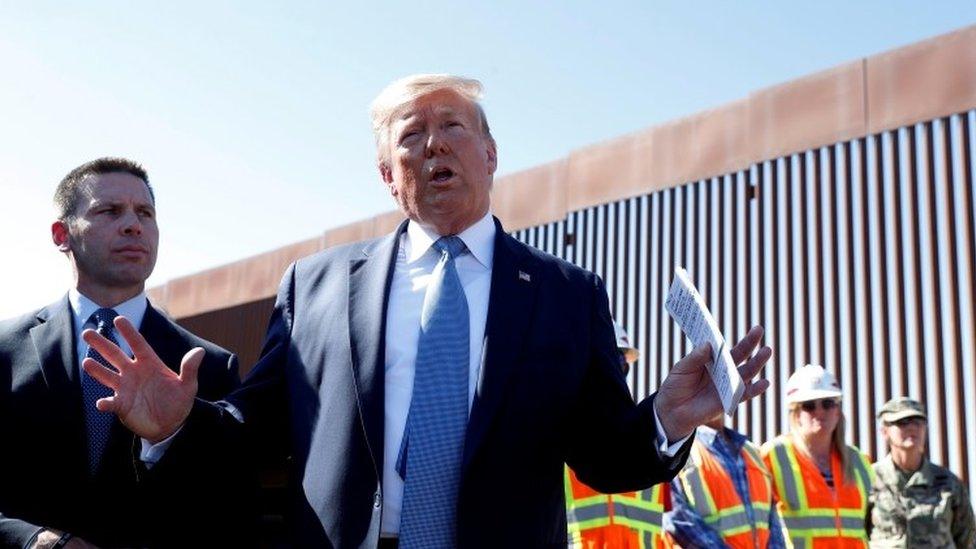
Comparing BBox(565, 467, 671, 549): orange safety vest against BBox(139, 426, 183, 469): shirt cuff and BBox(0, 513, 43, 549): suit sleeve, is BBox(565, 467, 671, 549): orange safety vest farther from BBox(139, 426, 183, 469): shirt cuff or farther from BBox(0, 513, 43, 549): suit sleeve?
BBox(139, 426, 183, 469): shirt cuff

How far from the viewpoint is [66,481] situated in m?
2.65

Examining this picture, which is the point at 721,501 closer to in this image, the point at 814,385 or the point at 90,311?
the point at 814,385

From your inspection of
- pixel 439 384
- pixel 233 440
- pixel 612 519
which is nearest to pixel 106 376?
pixel 233 440

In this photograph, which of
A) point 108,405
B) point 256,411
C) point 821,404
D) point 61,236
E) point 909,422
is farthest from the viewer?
point 909,422

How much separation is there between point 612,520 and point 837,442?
141 centimetres

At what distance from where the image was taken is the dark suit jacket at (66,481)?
2613 millimetres

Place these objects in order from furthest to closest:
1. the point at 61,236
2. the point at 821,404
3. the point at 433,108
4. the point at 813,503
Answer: the point at 821,404 → the point at 813,503 → the point at 61,236 → the point at 433,108

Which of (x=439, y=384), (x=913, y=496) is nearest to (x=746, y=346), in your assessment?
(x=439, y=384)

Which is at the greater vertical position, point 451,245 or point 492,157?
point 492,157

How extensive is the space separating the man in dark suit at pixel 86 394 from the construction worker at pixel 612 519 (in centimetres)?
246

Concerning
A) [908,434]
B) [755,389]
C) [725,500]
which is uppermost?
[908,434]

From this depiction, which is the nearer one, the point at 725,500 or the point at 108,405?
the point at 108,405

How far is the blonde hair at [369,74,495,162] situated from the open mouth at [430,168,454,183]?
16 centimetres

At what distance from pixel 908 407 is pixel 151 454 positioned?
5190 mm
